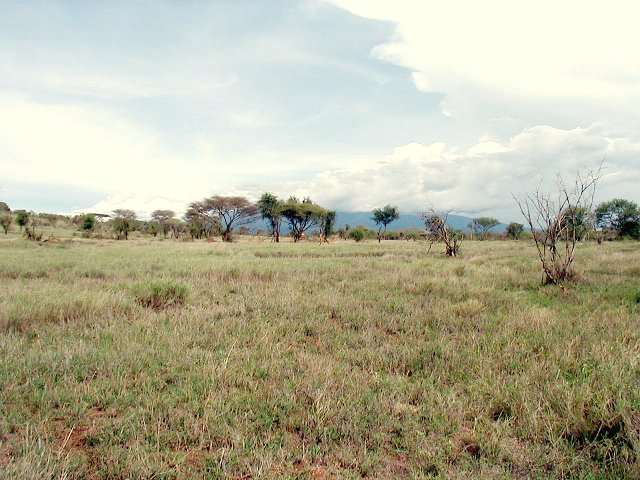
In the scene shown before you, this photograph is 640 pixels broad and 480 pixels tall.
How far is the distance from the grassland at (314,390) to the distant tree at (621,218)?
55510mm

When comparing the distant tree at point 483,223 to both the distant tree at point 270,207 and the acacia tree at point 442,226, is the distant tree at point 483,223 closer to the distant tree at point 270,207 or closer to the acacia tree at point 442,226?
the distant tree at point 270,207

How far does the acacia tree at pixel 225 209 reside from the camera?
2234 inches

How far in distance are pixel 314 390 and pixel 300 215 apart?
53.8 metres

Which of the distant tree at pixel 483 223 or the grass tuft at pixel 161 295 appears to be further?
the distant tree at pixel 483 223

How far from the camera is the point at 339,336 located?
19.9ft

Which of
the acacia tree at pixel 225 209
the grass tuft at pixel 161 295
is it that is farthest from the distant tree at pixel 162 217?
the grass tuft at pixel 161 295

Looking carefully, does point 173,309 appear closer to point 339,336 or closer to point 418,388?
point 339,336

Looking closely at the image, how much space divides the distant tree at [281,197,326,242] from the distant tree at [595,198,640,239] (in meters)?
39.2

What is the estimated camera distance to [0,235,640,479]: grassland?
2.98 m

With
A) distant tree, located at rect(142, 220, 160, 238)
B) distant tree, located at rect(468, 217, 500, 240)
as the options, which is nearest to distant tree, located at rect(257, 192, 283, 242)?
distant tree, located at rect(142, 220, 160, 238)

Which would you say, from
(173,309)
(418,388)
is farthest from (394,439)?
(173,309)

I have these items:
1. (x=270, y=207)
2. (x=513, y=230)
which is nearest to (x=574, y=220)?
(x=270, y=207)

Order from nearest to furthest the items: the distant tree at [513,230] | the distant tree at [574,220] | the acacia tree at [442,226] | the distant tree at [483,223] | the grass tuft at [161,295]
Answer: the grass tuft at [161,295] → the distant tree at [574,220] → the acacia tree at [442,226] → the distant tree at [513,230] → the distant tree at [483,223]

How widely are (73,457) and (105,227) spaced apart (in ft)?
242
